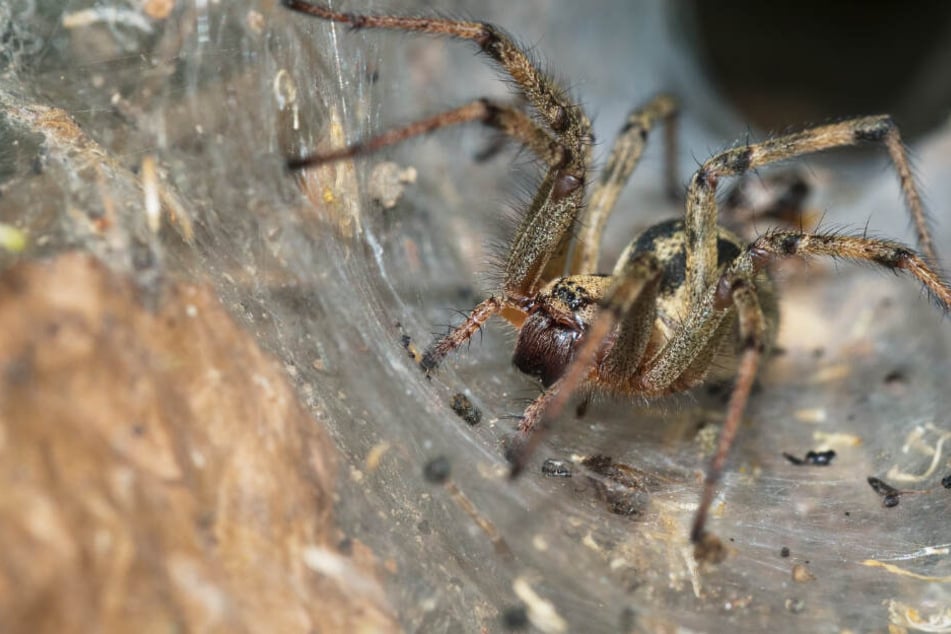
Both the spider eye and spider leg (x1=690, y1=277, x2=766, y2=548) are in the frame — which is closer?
spider leg (x1=690, y1=277, x2=766, y2=548)

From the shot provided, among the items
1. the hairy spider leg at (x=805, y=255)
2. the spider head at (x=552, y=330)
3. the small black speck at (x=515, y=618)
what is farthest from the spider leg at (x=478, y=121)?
the small black speck at (x=515, y=618)

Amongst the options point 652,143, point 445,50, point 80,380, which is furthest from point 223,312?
point 652,143

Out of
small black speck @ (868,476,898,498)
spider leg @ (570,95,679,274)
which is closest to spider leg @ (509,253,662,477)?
spider leg @ (570,95,679,274)

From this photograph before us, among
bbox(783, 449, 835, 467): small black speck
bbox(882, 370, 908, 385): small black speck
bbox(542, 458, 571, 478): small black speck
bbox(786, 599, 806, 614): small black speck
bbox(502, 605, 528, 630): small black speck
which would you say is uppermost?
bbox(882, 370, 908, 385): small black speck

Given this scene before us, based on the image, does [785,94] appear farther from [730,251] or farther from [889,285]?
[730,251]

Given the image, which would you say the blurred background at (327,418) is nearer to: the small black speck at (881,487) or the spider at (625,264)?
the small black speck at (881,487)

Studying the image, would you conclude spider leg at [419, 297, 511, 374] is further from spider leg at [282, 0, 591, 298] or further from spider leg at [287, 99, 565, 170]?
spider leg at [287, 99, 565, 170]
